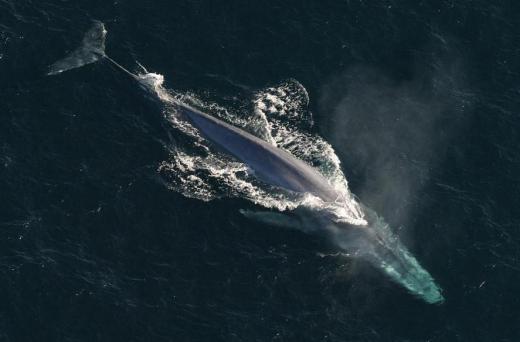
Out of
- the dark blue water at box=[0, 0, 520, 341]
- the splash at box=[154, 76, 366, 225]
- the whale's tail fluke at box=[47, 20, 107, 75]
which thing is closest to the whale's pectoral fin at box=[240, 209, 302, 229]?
the dark blue water at box=[0, 0, 520, 341]

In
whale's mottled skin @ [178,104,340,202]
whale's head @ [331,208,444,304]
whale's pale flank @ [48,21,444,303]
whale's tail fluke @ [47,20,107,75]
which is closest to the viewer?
whale's head @ [331,208,444,304]

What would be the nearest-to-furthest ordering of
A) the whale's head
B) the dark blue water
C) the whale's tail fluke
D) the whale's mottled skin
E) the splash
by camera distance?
the dark blue water < the whale's head < the splash < the whale's mottled skin < the whale's tail fluke

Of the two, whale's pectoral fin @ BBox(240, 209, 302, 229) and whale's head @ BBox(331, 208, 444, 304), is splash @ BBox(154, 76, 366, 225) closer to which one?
whale's pectoral fin @ BBox(240, 209, 302, 229)

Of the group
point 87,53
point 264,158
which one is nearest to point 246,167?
point 264,158

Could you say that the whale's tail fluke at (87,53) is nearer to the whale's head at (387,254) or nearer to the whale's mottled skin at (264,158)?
the whale's mottled skin at (264,158)

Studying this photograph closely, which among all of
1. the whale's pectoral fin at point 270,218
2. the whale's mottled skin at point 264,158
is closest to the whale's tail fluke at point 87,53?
the whale's mottled skin at point 264,158

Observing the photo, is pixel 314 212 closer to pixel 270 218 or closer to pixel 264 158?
pixel 270 218
